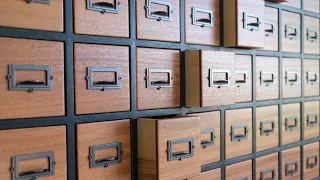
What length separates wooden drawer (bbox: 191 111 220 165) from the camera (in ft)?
6.03

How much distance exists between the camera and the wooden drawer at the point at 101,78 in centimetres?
141

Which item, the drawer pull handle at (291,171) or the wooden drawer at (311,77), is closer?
the drawer pull handle at (291,171)

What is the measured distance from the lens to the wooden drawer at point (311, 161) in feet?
8.34

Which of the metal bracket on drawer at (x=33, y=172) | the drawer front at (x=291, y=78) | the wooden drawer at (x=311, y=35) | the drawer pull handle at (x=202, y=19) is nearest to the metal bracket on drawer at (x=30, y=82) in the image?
the metal bracket on drawer at (x=33, y=172)

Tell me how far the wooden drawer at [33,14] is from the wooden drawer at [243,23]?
869 mm

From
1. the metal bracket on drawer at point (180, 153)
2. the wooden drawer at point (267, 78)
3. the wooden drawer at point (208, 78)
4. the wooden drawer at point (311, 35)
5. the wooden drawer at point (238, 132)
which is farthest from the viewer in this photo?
the wooden drawer at point (311, 35)

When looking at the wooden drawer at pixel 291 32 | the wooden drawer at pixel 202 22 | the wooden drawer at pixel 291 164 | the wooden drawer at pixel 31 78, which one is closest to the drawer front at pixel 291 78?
the wooden drawer at pixel 291 32

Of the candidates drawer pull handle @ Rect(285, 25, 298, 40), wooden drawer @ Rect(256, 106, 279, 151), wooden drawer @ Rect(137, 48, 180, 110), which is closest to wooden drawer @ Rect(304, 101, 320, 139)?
wooden drawer @ Rect(256, 106, 279, 151)

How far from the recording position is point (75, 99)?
140cm

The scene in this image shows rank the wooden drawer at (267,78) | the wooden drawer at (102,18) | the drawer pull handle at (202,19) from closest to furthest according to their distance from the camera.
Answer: the wooden drawer at (102,18), the drawer pull handle at (202,19), the wooden drawer at (267,78)

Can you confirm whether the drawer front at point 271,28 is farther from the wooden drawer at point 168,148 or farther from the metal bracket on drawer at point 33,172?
the metal bracket on drawer at point 33,172

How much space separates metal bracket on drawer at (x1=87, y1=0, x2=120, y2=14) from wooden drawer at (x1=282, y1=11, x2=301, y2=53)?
1195 millimetres

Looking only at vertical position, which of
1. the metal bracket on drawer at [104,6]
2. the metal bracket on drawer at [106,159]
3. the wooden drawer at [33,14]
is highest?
the metal bracket on drawer at [104,6]

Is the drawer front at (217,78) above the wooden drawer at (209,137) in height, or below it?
above
